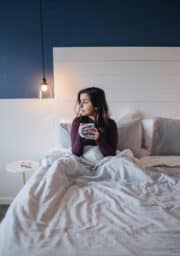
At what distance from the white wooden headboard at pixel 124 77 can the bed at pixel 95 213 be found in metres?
0.94

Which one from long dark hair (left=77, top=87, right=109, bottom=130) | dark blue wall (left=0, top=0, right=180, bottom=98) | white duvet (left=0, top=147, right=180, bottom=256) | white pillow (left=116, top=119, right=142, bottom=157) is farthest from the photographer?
dark blue wall (left=0, top=0, right=180, bottom=98)

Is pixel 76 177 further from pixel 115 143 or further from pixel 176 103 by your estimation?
pixel 176 103

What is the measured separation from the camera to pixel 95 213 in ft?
3.45

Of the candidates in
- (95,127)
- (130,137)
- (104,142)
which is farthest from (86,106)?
(130,137)

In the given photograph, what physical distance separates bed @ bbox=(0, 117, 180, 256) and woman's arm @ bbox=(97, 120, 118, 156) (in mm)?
175

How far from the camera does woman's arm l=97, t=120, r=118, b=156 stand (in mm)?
1735

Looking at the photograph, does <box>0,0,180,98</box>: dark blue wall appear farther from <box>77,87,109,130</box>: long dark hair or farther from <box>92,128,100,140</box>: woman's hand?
<box>92,128,100,140</box>: woman's hand

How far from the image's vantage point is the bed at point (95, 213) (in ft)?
2.70

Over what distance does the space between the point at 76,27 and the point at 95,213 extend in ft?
6.28

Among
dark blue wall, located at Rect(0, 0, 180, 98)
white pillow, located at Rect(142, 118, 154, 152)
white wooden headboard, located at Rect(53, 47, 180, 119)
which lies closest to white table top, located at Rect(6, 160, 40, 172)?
white wooden headboard, located at Rect(53, 47, 180, 119)

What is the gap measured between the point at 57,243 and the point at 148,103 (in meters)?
1.85

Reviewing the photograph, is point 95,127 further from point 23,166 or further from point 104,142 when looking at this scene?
point 23,166

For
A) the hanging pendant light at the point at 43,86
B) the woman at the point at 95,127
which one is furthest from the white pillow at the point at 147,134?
the hanging pendant light at the point at 43,86

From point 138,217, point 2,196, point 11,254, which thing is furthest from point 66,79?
point 11,254
